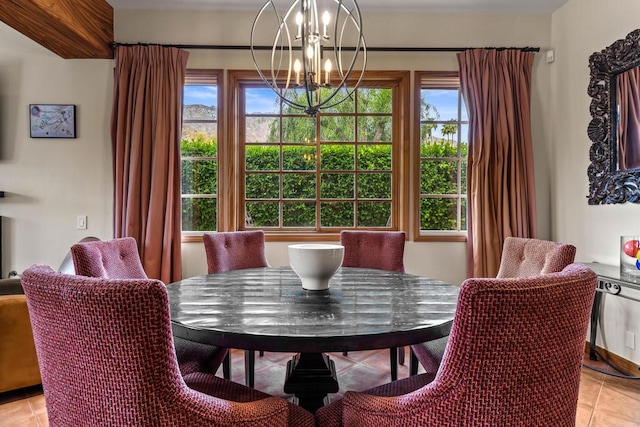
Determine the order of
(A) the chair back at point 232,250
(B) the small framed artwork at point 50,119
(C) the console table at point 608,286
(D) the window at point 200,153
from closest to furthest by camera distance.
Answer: (C) the console table at point 608,286, (A) the chair back at point 232,250, (B) the small framed artwork at point 50,119, (D) the window at point 200,153

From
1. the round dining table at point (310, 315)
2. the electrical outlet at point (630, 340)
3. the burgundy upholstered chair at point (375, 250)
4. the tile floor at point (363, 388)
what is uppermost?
the burgundy upholstered chair at point (375, 250)

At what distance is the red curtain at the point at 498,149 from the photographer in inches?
123

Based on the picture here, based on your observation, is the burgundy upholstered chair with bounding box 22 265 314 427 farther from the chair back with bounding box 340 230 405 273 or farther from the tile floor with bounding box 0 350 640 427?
the chair back with bounding box 340 230 405 273

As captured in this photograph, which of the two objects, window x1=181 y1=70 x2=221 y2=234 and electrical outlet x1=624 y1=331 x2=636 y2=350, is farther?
window x1=181 y1=70 x2=221 y2=234

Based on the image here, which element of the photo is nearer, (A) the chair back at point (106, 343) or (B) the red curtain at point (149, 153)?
(A) the chair back at point (106, 343)

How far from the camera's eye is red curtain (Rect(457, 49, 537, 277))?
3113mm

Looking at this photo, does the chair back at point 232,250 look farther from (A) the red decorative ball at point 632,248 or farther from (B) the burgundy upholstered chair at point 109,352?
(A) the red decorative ball at point 632,248

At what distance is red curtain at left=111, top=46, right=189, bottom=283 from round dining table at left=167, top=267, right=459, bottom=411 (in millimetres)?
1337

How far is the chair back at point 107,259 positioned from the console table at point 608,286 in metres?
2.62

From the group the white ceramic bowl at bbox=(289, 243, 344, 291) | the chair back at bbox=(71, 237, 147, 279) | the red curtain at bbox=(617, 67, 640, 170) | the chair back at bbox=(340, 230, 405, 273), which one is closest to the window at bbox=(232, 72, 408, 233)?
the chair back at bbox=(340, 230, 405, 273)

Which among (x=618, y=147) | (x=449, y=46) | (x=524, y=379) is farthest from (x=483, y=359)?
(x=449, y=46)

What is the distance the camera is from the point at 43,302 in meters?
0.82

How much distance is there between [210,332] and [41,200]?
3.01 metres

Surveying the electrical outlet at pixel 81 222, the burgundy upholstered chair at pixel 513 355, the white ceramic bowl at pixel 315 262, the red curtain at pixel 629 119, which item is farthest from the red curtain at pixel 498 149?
the electrical outlet at pixel 81 222
